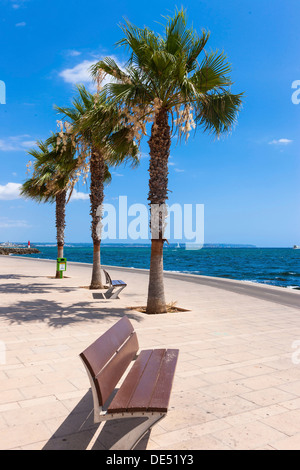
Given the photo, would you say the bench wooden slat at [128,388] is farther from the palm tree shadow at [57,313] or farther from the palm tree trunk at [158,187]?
the palm tree trunk at [158,187]

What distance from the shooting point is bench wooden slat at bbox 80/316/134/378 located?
10.3 ft

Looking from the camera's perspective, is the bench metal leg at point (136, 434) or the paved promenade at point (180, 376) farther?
the paved promenade at point (180, 376)

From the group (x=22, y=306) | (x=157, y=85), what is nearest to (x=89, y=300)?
(x=22, y=306)

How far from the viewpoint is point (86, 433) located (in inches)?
137

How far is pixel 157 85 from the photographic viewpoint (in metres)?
9.16

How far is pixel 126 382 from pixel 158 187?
21.6 ft

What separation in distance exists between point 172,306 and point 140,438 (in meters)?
7.15

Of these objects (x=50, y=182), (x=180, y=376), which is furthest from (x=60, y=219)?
(x=180, y=376)

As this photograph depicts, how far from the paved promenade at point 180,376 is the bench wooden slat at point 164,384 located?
0.44 m

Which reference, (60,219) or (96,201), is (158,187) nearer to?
(96,201)

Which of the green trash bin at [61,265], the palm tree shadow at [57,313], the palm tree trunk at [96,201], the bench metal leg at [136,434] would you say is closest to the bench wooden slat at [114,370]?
the bench metal leg at [136,434]

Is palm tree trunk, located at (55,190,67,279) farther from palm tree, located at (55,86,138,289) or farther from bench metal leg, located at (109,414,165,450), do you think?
bench metal leg, located at (109,414,165,450)

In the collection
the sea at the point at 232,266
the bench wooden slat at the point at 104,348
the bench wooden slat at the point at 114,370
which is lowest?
the sea at the point at 232,266

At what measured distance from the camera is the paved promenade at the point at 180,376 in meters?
3.45
